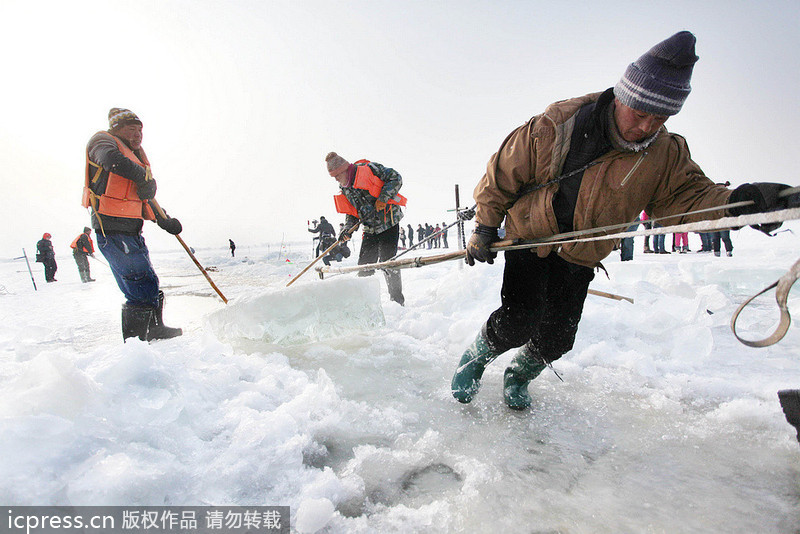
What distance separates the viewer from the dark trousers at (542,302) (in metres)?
1.89

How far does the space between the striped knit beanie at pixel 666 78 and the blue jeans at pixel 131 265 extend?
3427mm

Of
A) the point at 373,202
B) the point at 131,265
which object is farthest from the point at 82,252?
the point at 373,202

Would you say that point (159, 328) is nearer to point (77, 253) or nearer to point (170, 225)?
point (170, 225)

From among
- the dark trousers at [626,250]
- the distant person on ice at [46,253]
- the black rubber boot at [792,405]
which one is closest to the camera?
the black rubber boot at [792,405]

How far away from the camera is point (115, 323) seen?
4.46 metres

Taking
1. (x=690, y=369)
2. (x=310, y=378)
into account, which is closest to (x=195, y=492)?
(x=310, y=378)

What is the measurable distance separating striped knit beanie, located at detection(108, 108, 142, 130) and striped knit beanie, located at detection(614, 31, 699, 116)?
3.56 metres

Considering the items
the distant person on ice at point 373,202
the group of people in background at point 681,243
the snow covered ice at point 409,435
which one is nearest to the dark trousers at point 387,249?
the distant person on ice at point 373,202

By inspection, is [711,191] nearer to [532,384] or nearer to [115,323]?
[532,384]

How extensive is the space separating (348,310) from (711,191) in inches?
98.4

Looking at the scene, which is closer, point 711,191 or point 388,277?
point 711,191

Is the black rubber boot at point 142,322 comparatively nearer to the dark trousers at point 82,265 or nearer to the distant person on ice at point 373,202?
the distant person on ice at point 373,202

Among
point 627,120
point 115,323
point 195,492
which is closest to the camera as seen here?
point 195,492

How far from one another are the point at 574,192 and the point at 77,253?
51.7ft
